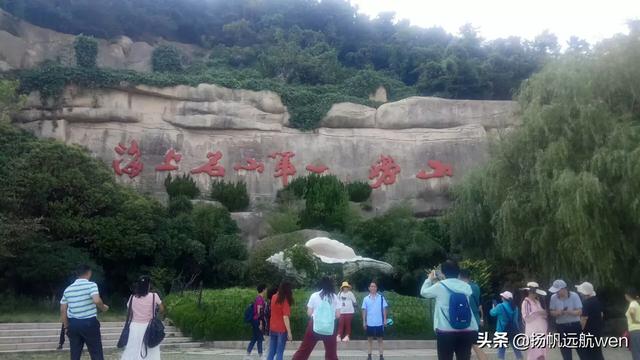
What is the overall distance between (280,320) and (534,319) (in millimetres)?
2799

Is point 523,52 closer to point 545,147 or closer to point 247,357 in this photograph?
point 545,147

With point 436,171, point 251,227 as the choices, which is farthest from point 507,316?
point 436,171

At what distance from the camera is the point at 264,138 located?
25672 millimetres

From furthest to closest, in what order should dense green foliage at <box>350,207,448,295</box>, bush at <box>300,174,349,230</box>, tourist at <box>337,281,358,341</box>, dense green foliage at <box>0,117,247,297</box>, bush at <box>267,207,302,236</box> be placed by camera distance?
bush at <box>300,174,349,230</box>, bush at <box>267,207,302,236</box>, dense green foliage at <box>350,207,448,295</box>, dense green foliage at <box>0,117,247,297</box>, tourist at <box>337,281,358,341</box>

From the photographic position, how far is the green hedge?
39.6 ft

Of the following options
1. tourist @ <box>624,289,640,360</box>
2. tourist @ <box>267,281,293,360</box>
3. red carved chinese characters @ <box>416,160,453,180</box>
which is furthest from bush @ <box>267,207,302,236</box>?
tourist @ <box>624,289,640,360</box>

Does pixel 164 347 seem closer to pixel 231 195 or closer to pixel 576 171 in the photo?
pixel 576 171

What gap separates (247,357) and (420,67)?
25.9m

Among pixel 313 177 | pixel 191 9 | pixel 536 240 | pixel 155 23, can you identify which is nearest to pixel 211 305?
pixel 536 240

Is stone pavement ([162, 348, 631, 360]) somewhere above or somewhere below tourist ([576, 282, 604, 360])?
below

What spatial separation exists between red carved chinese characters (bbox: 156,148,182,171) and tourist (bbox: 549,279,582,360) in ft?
61.9

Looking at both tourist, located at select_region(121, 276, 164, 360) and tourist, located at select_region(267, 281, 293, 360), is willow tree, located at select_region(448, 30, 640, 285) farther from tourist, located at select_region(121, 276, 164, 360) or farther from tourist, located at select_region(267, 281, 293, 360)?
tourist, located at select_region(121, 276, 164, 360)

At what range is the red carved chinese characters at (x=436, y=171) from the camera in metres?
25.8

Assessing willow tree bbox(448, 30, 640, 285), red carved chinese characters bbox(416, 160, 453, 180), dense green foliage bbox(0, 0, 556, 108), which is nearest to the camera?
willow tree bbox(448, 30, 640, 285)
